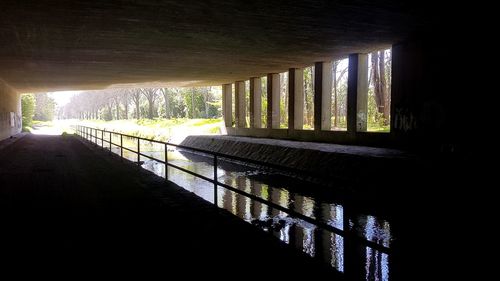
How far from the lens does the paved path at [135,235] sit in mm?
4133

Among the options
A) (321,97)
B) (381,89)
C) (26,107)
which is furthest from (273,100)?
(26,107)

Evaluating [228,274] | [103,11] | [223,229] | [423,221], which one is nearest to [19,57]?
[103,11]

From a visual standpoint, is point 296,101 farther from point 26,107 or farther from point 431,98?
point 26,107

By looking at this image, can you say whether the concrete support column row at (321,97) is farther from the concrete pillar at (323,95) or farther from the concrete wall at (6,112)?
the concrete wall at (6,112)

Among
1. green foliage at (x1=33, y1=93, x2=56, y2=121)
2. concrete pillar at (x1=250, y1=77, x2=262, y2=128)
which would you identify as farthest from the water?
green foliage at (x1=33, y1=93, x2=56, y2=121)

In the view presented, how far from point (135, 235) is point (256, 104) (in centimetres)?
2161

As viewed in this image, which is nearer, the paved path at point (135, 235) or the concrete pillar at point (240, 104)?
the paved path at point (135, 235)

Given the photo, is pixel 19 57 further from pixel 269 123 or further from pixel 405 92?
pixel 405 92

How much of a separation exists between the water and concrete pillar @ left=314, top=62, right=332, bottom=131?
4.71 m

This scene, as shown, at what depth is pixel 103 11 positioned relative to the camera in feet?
31.8

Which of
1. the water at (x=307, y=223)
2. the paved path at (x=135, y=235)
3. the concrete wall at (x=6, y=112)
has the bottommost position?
the water at (x=307, y=223)

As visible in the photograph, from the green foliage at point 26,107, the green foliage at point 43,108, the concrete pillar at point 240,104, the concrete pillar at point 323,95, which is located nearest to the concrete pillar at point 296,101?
the concrete pillar at point 323,95

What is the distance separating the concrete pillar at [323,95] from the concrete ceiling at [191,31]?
767 mm

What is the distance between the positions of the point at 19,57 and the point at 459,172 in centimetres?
1689
